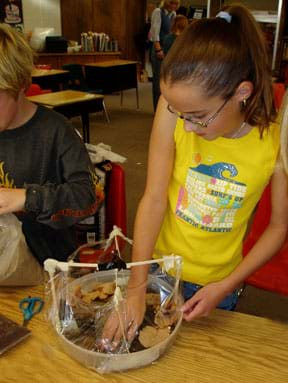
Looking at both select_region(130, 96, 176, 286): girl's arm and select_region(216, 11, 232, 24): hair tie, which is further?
select_region(130, 96, 176, 286): girl's arm

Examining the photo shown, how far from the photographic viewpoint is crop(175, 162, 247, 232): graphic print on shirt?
900mm

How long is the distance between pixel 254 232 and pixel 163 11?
5.08 m

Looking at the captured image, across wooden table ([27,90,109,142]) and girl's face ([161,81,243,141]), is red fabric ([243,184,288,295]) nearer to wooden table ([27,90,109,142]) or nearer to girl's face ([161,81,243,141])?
girl's face ([161,81,243,141])

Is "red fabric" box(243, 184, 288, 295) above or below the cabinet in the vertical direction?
below

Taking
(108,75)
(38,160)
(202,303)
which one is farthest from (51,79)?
(202,303)

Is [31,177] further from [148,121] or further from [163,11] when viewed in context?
[163,11]

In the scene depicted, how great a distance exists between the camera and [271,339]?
0.77m

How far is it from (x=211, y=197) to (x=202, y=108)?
241 millimetres

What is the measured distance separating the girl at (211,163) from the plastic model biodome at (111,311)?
0.02 m

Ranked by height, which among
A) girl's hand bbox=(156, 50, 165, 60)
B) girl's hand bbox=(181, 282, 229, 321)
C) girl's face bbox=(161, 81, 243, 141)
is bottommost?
girl's hand bbox=(156, 50, 165, 60)

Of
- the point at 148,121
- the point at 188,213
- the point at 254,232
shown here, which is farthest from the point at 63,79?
the point at 188,213

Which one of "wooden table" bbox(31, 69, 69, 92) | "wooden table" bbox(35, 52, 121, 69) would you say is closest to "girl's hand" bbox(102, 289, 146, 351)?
"wooden table" bbox(31, 69, 69, 92)

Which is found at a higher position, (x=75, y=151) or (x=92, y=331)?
(x=75, y=151)

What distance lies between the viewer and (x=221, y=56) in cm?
72
